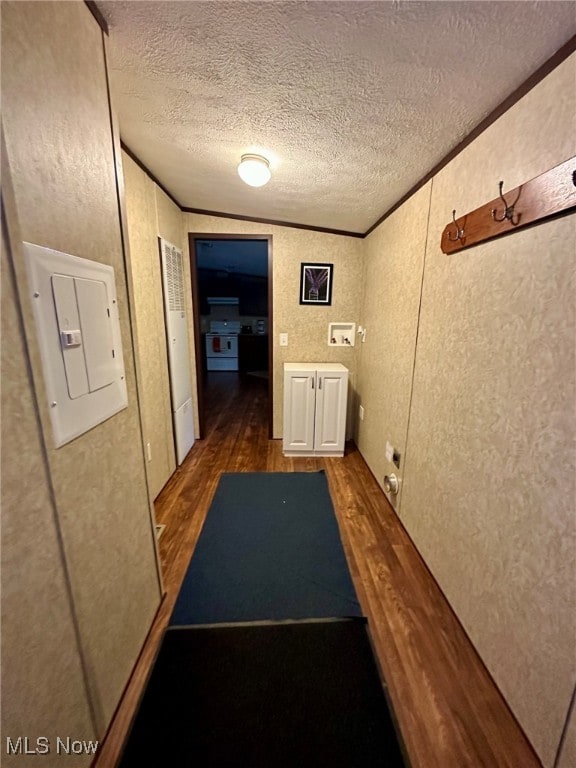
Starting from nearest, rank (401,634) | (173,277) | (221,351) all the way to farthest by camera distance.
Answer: (401,634) < (173,277) < (221,351)

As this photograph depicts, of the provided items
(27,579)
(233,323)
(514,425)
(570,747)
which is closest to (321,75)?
(514,425)

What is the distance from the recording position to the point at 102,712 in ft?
2.95

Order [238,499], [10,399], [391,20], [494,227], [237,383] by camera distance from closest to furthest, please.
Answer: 1. [10,399]
2. [391,20]
3. [494,227]
4. [238,499]
5. [237,383]

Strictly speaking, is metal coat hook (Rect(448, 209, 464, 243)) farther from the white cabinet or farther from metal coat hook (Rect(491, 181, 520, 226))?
the white cabinet

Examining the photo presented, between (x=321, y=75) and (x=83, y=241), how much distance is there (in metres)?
1.00

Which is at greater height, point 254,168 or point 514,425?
point 254,168

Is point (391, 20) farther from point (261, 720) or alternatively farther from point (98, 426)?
point (261, 720)

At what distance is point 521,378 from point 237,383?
Answer: 17.2ft

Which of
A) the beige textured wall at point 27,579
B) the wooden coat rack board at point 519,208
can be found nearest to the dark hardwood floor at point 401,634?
the beige textured wall at point 27,579

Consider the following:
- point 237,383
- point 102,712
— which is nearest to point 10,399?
point 102,712

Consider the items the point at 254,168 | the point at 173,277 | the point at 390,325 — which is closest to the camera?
the point at 254,168

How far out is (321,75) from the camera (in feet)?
3.31

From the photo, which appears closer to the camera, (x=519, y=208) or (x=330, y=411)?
(x=519, y=208)

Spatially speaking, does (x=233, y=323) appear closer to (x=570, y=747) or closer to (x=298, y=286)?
(x=298, y=286)
